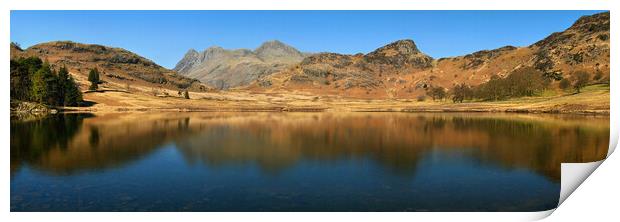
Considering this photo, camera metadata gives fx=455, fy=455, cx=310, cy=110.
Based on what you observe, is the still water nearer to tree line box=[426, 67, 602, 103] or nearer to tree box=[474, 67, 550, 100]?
tree line box=[426, 67, 602, 103]

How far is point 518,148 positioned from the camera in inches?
1545

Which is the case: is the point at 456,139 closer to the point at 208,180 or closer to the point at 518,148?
the point at 518,148

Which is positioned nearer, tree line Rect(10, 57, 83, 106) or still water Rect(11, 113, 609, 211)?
still water Rect(11, 113, 609, 211)

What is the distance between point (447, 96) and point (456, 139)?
13989cm

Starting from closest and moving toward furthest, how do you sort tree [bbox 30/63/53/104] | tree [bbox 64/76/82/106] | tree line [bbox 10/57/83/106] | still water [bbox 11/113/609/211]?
1. still water [bbox 11/113/609/211]
2. tree line [bbox 10/57/83/106]
3. tree [bbox 30/63/53/104]
4. tree [bbox 64/76/82/106]

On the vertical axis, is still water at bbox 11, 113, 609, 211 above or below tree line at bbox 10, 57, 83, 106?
below

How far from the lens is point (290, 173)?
27.3m

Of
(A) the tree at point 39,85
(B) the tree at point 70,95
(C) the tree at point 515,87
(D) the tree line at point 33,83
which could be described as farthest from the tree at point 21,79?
(C) the tree at point 515,87

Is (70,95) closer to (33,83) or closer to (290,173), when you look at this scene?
(33,83)

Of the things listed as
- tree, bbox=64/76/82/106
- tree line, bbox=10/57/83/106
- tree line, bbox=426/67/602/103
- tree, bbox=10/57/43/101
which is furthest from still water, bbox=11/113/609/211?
tree line, bbox=426/67/602/103

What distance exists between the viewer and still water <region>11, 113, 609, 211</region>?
67.5 feet

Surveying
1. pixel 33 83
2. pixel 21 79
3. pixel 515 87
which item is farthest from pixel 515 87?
pixel 21 79

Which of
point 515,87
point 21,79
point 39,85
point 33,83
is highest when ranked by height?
point 21,79
